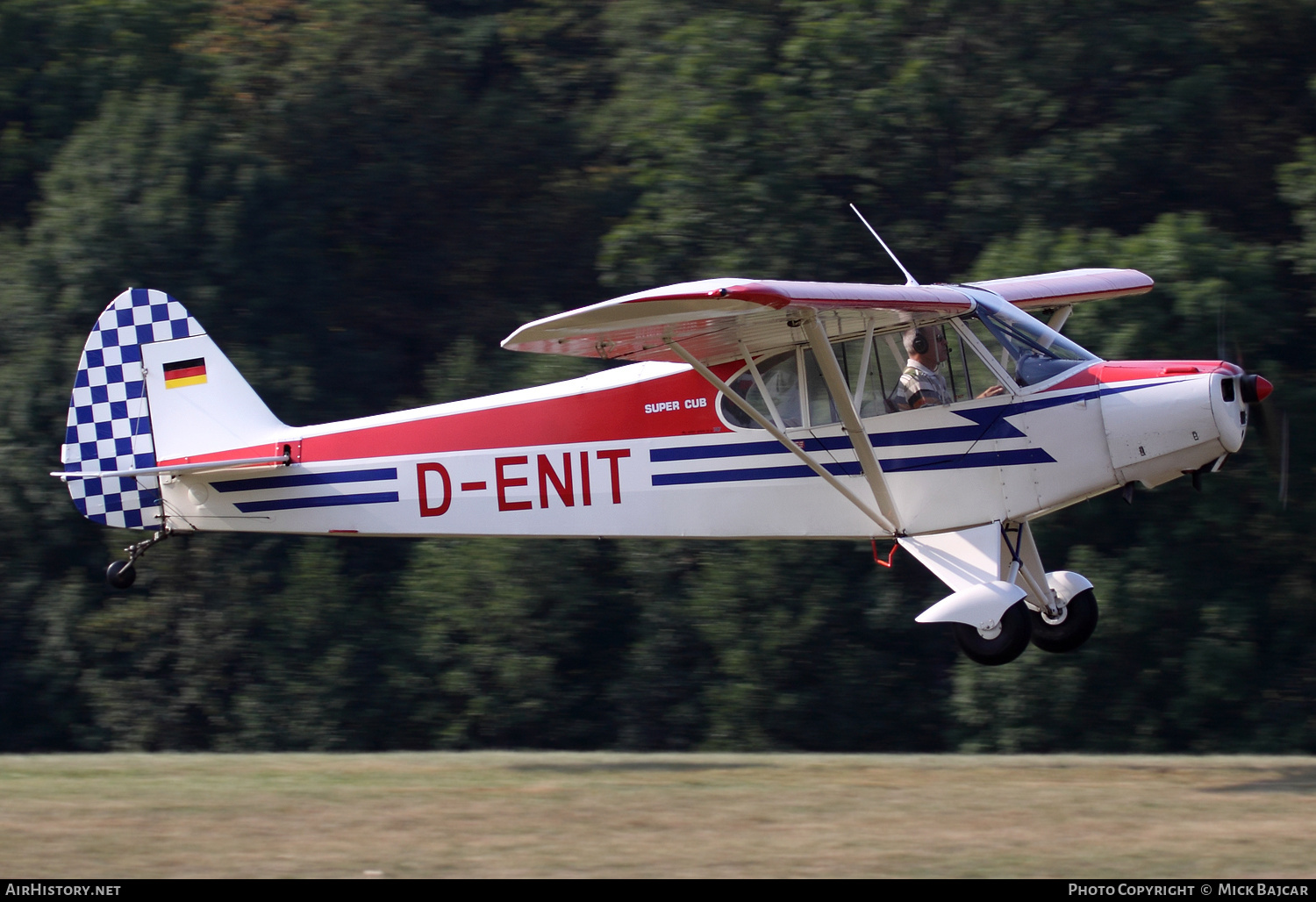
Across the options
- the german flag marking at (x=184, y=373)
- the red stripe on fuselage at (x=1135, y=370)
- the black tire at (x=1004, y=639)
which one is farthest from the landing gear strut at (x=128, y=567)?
the red stripe on fuselage at (x=1135, y=370)

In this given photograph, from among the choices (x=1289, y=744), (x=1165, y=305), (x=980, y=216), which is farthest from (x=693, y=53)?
(x=1289, y=744)

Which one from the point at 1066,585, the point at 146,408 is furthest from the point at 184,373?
the point at 1066,585

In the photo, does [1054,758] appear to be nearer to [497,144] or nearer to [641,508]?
[641,508]

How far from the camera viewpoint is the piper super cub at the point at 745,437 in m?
8.70

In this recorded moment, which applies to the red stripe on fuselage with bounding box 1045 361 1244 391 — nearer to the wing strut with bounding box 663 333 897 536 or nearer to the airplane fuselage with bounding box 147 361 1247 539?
the airplane fuselage with bounding box 147 361 1247 539

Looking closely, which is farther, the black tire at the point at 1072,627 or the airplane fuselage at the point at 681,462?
the black tire at the point at 1072,627

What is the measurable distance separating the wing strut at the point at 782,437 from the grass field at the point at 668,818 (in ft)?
4.94

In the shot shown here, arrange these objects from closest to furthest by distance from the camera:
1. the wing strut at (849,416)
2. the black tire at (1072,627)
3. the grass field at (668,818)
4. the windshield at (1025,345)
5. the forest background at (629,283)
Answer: the grass field at (668,818) < the wing strut at (849,416) < the windshield at (1025,345) < the black tire at (1072,627) < the forest background at (629,283)

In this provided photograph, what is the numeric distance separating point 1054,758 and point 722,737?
860 cm

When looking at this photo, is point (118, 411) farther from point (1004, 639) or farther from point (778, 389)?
point (1004, 639)

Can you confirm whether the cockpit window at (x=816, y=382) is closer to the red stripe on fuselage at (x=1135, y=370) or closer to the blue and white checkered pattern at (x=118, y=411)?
the red stripe on fuselage at (x=1135, y=370)

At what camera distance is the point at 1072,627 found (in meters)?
9.58

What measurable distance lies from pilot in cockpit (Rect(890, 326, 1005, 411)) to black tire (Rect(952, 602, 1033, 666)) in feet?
4.46

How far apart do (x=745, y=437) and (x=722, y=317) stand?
137 centimetres
